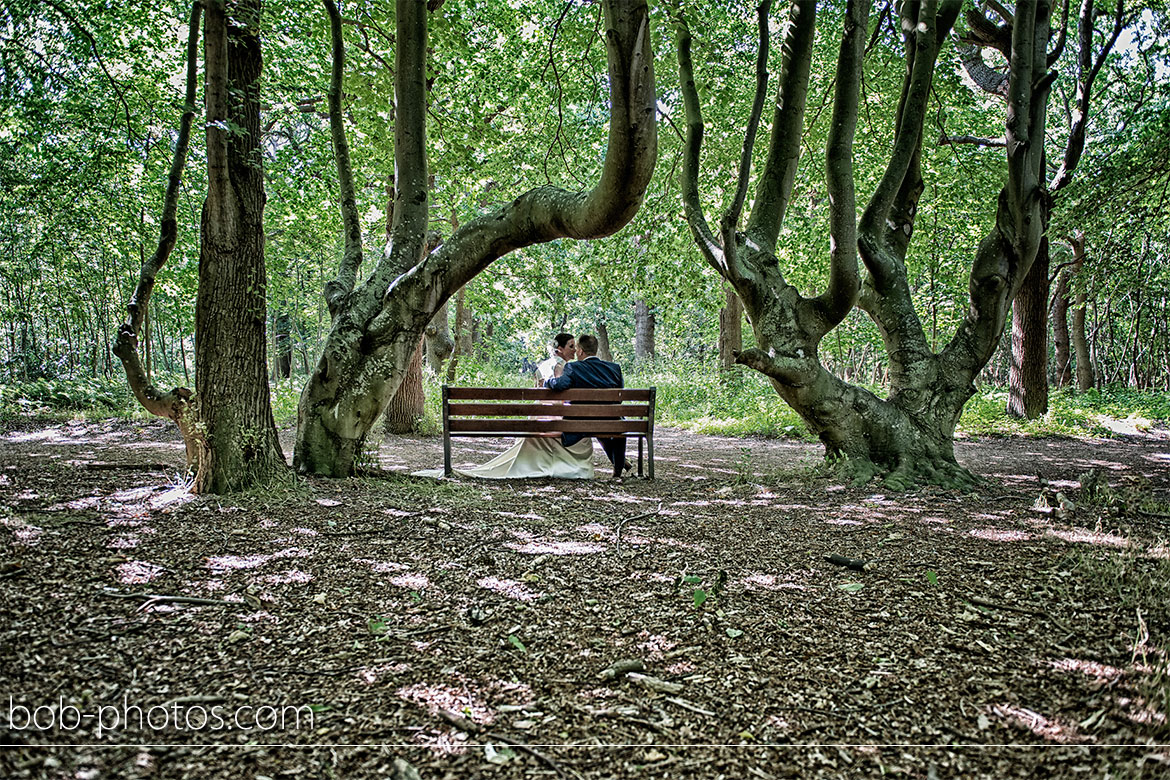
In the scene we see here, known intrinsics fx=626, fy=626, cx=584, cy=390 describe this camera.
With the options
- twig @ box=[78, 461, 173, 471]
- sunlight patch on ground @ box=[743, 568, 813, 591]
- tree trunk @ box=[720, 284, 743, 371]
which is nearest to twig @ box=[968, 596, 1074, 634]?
sunlight patch on ground @ box=[743, 568, 813, 591]

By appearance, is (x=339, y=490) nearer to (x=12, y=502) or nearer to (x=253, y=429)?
(x=253, y=429)

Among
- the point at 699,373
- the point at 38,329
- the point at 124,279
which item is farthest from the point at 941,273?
the point at 38,329

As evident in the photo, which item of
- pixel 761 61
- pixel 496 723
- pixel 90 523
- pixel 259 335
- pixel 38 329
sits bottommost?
pixel 496 723

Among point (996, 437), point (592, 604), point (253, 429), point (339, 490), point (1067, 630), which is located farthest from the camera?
point (996, 437)

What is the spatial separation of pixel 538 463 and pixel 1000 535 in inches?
167

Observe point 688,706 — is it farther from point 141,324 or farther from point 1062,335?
point 1062,335

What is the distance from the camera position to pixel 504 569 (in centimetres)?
335

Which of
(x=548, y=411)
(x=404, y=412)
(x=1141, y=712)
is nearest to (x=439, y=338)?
(x=404, y=412)

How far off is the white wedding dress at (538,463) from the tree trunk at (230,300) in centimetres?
236

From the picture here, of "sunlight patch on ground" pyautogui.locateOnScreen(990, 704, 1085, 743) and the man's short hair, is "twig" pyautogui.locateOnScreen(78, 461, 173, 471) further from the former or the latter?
"sunlight patch on ground" pyautogui.locateOnScreen(990, 704, 1085, 743)

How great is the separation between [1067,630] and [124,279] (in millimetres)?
A: 18446

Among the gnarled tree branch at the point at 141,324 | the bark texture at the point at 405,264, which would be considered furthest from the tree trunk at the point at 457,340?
the gnarled tree branch at the point at 141,324

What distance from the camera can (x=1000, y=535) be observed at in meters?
3.99

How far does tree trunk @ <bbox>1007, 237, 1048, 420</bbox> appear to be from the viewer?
11148 millimetres
